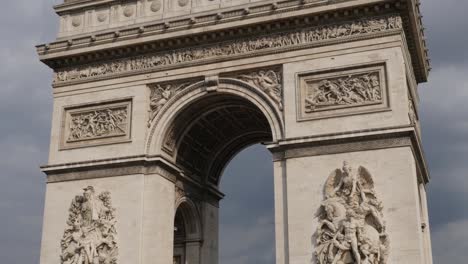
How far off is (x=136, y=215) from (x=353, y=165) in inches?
249

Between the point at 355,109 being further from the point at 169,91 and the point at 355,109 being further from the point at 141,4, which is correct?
the point at 141,4

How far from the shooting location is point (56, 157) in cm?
2203

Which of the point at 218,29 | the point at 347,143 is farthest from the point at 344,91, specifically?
the point at 218,29

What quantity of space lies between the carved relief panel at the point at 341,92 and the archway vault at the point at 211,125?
0.91 meters

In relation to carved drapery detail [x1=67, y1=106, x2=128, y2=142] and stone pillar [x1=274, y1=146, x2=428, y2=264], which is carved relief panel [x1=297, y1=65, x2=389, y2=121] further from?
carved drapery detail [x1=67, y1=106, x2=128, y2=142]

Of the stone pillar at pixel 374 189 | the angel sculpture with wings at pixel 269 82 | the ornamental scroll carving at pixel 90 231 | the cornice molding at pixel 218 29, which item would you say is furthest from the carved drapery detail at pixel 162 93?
the stone pillar at pixel 374 189

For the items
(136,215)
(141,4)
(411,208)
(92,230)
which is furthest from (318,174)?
(141,4)

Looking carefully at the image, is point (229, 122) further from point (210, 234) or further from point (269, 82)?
point (210, 234)

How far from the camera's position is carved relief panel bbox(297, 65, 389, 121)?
19.1 meters

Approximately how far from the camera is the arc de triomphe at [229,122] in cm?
1836

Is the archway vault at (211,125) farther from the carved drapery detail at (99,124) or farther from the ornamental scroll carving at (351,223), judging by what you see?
the ornamental scroll carving at (351,223)

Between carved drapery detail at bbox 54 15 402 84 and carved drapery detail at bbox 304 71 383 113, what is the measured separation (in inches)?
48.3

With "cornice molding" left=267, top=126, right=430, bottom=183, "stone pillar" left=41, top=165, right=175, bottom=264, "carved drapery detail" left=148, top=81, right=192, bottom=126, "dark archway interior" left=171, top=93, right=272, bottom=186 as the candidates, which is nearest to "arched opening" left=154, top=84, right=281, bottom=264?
"dark archway interior" left=171, top=93, right=272, bottom=186

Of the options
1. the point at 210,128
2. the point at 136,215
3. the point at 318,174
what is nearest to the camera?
the point at 318,174
